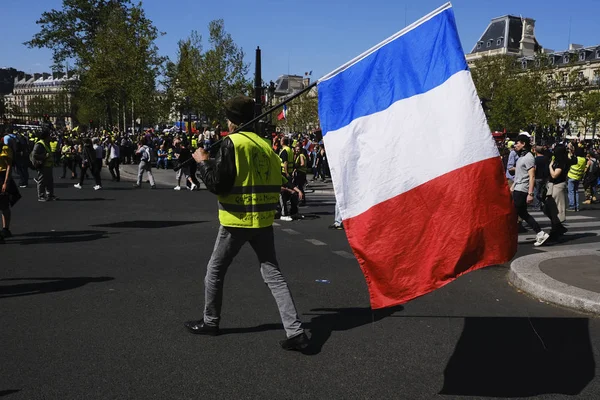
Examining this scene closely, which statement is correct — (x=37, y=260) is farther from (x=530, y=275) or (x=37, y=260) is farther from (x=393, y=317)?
(x=530, y=275)

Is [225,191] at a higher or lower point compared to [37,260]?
higher

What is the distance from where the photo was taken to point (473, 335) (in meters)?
4.59

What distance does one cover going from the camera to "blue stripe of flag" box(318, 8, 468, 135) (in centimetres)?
356

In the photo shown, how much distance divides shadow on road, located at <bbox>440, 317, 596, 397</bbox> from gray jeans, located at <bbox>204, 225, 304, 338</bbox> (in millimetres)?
1184

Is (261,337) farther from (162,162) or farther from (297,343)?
(162,162)

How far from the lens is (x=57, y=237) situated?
30.2 ft

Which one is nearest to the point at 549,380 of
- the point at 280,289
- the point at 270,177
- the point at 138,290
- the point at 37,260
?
the point at 280,289

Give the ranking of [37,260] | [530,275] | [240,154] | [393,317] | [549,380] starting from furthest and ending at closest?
1. [37,260]
2. [530,275]
3. [393,317]
4. [240,154]
5. [549,380]

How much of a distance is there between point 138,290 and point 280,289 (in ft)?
7.14

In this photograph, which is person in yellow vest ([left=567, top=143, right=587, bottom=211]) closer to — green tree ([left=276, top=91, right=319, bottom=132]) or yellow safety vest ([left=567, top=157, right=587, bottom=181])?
yellow safety vest ([left=567, top=157, right=587, bottom=181])

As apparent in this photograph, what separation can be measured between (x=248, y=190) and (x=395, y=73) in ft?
4.31

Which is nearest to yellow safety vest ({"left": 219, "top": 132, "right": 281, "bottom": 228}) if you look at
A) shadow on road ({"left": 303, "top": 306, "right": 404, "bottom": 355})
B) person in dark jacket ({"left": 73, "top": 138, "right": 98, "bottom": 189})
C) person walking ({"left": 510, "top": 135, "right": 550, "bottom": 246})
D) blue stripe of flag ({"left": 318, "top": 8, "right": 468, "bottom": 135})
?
blue stripe of flag ({"left": 318, "top": 8, "right": 468, "bottom": 135})

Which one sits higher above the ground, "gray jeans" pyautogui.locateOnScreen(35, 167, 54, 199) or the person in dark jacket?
the person in dark jacket

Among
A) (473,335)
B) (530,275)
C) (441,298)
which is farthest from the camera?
(530,275)
